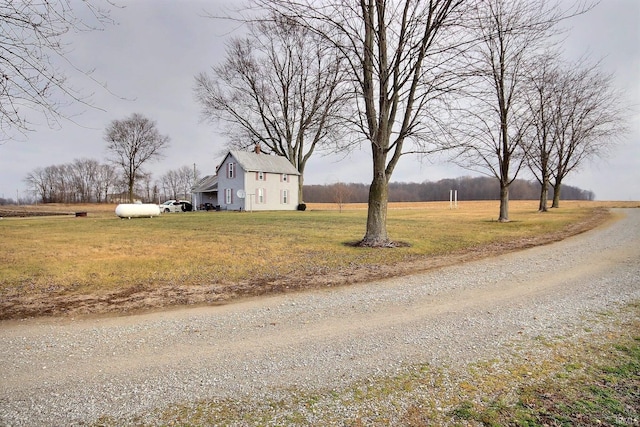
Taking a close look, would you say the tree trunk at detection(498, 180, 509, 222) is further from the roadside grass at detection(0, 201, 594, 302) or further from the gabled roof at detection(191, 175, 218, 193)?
the gabled roof at detection(191, 175, 218, 193)

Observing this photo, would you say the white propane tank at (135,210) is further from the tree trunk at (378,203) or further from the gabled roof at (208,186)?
the tree trunk at (378,203)

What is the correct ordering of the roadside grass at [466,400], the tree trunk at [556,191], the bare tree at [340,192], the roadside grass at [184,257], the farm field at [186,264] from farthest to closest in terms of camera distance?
the bare tree at [340,192] → the tree trunk at [556,191] → the roadside grass at [184,257] → the farm field at [186,264] → the roadside grass at [466,400]

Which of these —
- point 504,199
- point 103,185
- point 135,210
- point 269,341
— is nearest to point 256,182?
point 135,210

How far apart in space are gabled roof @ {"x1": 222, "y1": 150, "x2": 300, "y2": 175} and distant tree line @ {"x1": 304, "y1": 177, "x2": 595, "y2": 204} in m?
35.8

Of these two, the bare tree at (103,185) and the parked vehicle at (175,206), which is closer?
the parked vehicle at (175,206)

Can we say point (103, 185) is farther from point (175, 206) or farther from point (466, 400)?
point (466, 400)

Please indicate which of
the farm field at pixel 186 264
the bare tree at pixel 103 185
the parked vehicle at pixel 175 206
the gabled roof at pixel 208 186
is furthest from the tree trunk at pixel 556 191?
the bare tree at pixel 103 185

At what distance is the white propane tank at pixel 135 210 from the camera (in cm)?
2262

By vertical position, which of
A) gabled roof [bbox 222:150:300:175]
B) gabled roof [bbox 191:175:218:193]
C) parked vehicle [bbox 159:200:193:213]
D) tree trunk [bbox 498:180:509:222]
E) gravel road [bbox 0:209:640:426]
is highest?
gabled roof [bbox 222:150:300:175]

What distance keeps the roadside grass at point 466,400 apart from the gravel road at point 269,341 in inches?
6.6

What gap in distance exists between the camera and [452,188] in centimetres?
8675

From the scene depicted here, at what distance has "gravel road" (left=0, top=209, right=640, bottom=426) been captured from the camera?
2.88 metres

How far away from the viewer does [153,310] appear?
5191mm

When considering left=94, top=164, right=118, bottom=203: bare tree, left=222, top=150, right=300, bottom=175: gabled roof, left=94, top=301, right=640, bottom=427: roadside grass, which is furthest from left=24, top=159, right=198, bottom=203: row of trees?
left=94, top=301, right=640, bottom=427: roadside grass
